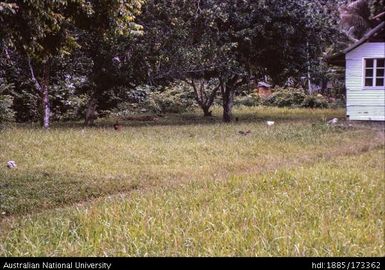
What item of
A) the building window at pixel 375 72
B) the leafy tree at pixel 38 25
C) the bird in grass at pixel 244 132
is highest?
the leafy tree at pixel 38 25

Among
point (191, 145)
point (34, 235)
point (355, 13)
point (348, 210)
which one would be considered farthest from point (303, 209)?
point (355, 13)

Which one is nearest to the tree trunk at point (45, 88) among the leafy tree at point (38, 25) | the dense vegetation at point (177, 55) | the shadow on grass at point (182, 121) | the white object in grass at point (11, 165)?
the dense vegetation at point (177, 55)

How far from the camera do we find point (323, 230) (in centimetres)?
529

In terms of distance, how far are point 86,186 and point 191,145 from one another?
4.62 meters

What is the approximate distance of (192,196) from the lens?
7281 millimetres

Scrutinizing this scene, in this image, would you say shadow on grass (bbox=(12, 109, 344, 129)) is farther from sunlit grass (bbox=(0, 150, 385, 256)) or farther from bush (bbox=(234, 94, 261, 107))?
sunlit grass (bbox=(0, 150, 385, 256))

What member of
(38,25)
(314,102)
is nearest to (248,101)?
(314,102)

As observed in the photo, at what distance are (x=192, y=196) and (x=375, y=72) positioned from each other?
14664 mm

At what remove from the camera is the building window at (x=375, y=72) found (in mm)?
19641

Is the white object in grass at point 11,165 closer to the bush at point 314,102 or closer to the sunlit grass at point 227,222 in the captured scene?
the sunlit grass at point 227,222

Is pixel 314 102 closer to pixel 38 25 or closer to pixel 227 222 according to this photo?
pixel 38 25

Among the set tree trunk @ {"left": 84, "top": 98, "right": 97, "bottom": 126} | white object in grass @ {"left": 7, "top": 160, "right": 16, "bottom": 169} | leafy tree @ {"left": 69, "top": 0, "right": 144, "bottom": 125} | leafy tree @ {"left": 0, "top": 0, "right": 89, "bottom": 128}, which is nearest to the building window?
leafy tree @ {"left": 69, "top": 0, "right": 144, "bottom": 125}

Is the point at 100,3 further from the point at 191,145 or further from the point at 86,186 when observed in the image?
the point at 191,145

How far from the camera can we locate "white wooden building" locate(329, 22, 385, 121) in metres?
19.5
